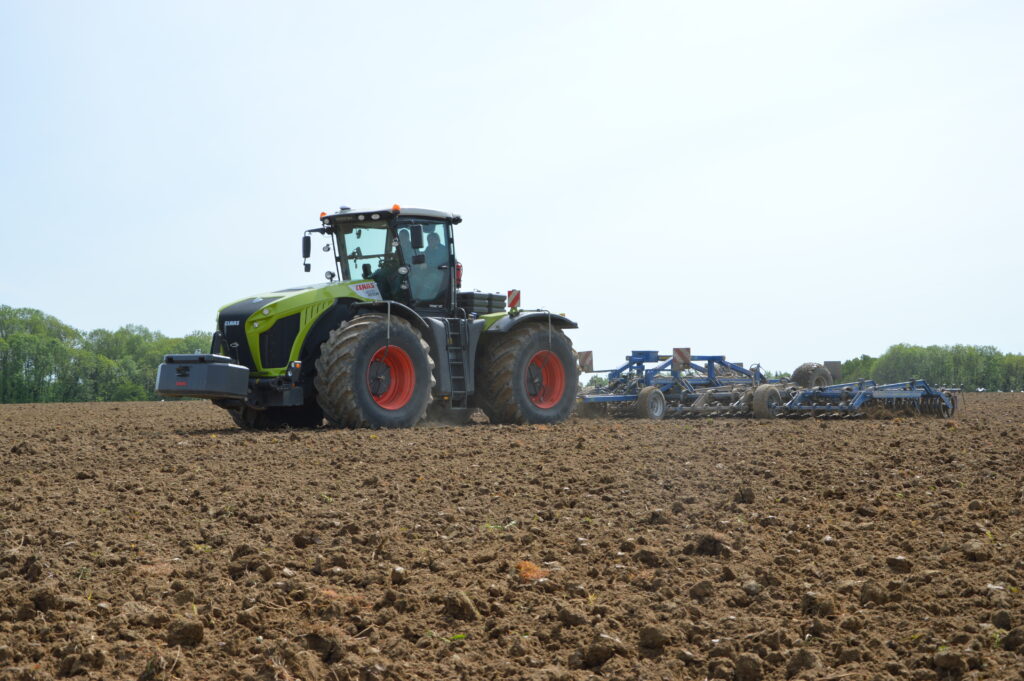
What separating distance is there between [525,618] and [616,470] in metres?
3.48

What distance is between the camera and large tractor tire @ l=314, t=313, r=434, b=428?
34.0 feet

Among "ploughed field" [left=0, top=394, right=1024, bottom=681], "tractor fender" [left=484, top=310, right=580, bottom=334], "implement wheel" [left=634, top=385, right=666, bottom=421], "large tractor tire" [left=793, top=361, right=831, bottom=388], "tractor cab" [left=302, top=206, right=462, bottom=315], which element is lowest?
"ploughed field" [left=0, top=394, right=1024, bottom=681]

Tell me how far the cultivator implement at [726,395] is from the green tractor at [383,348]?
5.85ft

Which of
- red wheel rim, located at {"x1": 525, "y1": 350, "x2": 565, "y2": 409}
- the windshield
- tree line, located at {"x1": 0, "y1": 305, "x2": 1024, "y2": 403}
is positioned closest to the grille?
the windshield

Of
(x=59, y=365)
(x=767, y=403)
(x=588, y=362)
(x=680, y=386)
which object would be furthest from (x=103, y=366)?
(x=767, y=403)

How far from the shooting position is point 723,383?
15.7m

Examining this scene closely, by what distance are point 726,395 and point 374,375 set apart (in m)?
5.83

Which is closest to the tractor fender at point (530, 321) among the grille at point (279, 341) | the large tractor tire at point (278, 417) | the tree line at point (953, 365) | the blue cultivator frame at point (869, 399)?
the large tractor tire at point (278, 417)

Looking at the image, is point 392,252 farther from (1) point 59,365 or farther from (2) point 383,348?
(1) point 59,365

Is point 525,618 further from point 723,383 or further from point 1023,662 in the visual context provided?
point 723,383

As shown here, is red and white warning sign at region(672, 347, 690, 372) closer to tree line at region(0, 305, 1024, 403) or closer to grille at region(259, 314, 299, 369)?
grille at region(259, 314, 299, 369)

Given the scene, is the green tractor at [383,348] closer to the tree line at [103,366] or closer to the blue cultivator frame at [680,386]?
the blue cultivator frame at [680,386]

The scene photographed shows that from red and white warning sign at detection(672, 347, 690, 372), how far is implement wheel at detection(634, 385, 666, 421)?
37.7 inches

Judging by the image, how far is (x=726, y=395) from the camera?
1457 centimetres
